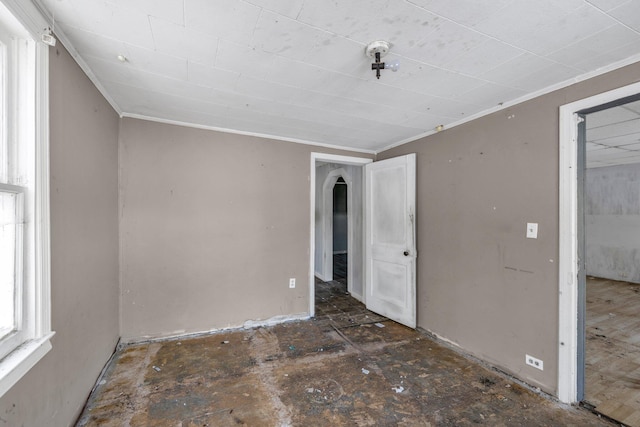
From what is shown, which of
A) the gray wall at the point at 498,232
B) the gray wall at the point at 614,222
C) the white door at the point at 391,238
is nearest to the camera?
the gray wall at the point at 498,232

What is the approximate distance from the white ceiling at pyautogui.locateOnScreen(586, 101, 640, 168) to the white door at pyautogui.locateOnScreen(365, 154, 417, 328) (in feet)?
5.81

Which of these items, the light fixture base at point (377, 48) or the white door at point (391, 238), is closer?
the light fixture base at point (377, 48)

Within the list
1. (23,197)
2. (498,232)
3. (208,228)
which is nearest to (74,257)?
(23,197)

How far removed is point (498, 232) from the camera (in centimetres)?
239

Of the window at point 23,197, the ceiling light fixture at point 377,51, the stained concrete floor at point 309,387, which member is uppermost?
the ceiling light fixture at point 377,51

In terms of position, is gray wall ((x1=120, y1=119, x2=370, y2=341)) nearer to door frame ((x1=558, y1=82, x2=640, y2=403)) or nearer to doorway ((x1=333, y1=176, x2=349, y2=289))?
door frame ((x1=558, y1=82, x2=640, y2=403))

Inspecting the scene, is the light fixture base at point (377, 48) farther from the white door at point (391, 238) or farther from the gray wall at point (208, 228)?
the gray wall at point (208, 228)

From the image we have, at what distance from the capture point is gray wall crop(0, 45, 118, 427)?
1367 mm

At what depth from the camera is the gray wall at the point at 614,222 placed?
17.4ft

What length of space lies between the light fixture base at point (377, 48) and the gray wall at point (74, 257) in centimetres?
167

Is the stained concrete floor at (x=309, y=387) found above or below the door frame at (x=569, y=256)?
below

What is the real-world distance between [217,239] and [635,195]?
7539mm

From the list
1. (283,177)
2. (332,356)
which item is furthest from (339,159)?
(332,356)

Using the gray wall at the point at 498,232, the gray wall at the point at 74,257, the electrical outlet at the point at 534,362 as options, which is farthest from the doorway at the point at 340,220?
the gray wall at the point at 74,257
